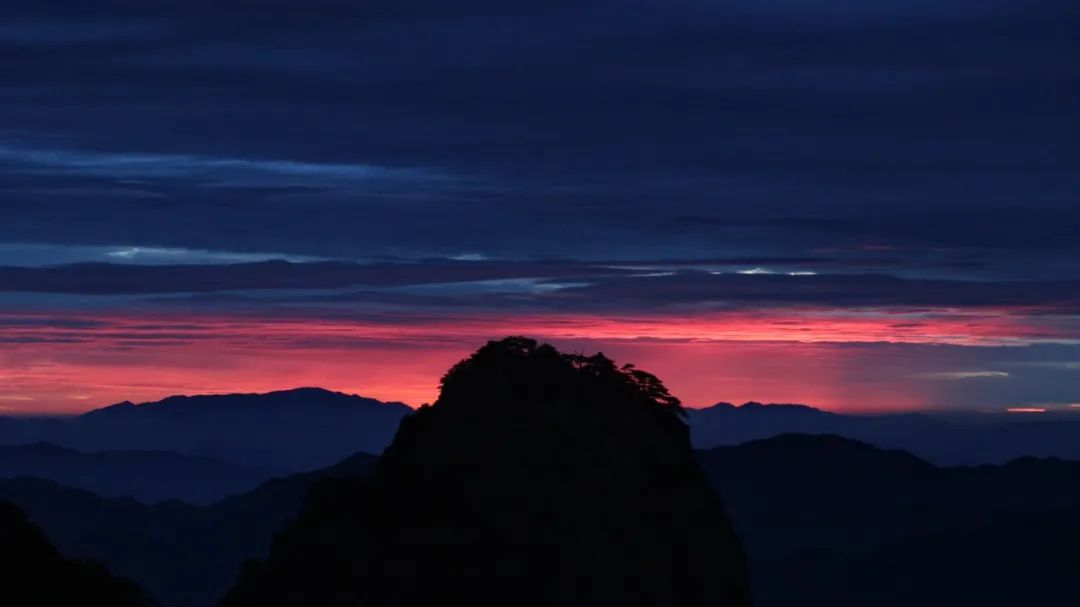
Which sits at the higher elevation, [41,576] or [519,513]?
[519,513]

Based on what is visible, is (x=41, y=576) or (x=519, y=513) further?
(x=41, y=576)

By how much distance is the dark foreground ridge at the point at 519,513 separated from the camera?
30375mm

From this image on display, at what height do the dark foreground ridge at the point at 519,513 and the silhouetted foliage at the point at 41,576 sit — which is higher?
the dark foreground ridge at the point at 519,513

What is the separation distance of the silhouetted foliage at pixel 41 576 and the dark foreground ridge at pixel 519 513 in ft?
19.5

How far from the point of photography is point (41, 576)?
3466cm

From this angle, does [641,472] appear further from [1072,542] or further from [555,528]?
[1072,542]

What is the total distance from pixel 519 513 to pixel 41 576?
11.7 m

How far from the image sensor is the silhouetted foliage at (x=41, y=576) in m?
33.9

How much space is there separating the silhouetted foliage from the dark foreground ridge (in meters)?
5.94

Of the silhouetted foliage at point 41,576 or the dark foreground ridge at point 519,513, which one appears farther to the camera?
the silhouetted foliage at point 41,576

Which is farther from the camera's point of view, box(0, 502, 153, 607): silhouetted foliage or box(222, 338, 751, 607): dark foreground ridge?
box(0, 502, 153, 607): silhouetted foliage

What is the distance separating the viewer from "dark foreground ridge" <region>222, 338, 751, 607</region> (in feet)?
99.7

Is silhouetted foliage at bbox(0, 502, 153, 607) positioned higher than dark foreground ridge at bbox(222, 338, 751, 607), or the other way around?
dark foreground ridge at bbox(222, 338, 751, 607)

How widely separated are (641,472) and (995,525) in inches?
6305
